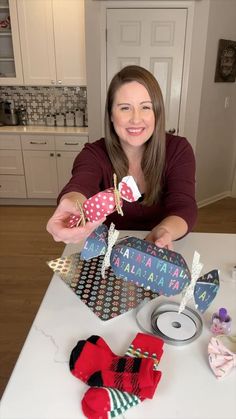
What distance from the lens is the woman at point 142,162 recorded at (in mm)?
1072

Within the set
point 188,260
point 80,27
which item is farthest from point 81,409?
point 80,27

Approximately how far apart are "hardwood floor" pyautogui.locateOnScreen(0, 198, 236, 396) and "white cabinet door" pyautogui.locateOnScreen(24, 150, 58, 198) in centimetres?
19

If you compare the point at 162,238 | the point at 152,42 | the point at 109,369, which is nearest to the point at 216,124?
the point at 152,42

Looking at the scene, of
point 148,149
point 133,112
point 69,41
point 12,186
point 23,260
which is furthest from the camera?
point 12,186

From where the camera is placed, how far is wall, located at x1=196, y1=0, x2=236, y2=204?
2.84 metres

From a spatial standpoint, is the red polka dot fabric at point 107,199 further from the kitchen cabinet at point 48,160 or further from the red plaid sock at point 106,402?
the kitchen cabinet at point 48,160

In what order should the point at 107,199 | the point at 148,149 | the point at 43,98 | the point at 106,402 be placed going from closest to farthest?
the point at 106,402, the point at 107,199, the point at 148,149, the point at 43,98

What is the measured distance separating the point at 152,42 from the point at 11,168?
188 centimetres

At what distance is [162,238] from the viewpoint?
876 millimetres

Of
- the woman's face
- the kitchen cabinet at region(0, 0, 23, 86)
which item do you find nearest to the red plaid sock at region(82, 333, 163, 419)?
the woman's face

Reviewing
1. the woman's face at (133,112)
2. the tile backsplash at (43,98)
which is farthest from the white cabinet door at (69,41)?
the woman's face at (133,112)

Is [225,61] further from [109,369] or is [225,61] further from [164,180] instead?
[109,369]

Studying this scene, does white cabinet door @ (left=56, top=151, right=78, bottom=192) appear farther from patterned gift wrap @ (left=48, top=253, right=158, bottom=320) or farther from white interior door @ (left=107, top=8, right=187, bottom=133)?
patterned gift wrap @ (left=48, top=253, right=158, bottom=320)

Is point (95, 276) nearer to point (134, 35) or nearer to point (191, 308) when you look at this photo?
point (191, 308)
